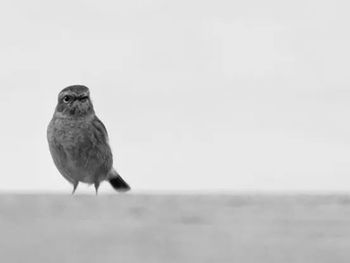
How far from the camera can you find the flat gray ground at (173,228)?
98cm

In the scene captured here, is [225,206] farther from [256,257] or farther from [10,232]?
[10,232]

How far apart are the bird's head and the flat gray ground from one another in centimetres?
706

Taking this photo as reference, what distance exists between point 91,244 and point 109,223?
0.10 metres

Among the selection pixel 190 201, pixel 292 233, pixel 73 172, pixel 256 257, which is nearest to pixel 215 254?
pixel 256 257

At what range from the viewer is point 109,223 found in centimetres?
109

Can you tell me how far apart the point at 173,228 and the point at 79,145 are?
6.85 m

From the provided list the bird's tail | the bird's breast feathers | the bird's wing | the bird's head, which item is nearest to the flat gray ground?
the bird's breast feathers

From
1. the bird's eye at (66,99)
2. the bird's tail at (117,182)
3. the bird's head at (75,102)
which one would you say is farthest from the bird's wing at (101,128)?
the bird's tail at (117,182)

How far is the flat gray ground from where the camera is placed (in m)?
0.98

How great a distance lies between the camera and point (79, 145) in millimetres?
7855

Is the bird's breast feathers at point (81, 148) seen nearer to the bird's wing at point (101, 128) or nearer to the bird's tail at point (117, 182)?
the bird's wing at point (101, 128)

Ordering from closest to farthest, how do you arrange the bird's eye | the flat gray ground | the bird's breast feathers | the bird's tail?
the flat gray ground → the bird's breast feathers → the bird's eye → the bird's tail

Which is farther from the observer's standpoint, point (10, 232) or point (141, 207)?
point (141, 207)

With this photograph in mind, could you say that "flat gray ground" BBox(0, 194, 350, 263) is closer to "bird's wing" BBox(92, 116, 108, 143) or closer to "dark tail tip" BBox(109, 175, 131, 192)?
"bird's wing" BBox(92, 116, 108, 143)
